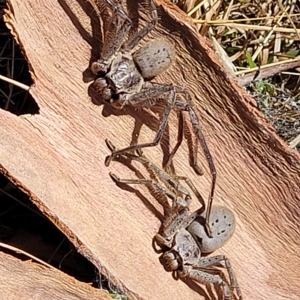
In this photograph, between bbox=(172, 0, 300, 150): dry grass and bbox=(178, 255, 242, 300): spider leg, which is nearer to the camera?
bbox=(178, 255, 242, 300): spider leg

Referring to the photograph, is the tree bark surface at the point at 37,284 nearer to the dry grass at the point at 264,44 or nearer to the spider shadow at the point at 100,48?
the spider shadow at the point at 100,48

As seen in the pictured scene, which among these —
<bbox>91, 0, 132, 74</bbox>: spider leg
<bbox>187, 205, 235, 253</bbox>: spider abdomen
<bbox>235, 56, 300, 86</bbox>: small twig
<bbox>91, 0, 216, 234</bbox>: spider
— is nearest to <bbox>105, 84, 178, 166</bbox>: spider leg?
<bbox>91, 0, 216, 234</bbox>: spider

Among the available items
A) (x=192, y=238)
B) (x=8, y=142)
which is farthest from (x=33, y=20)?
(x=192, y=238)

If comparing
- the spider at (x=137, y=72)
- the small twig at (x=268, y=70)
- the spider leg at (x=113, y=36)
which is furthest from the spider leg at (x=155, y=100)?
the small twig at (x=268, y=70)

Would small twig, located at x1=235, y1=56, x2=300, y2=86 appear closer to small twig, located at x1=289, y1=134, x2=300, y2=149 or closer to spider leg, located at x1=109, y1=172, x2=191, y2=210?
small twig, located at x1=289, y1=134, x2=300, y2=149

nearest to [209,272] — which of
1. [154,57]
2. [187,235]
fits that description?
[187,235]

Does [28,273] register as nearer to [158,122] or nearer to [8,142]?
[8,142]
